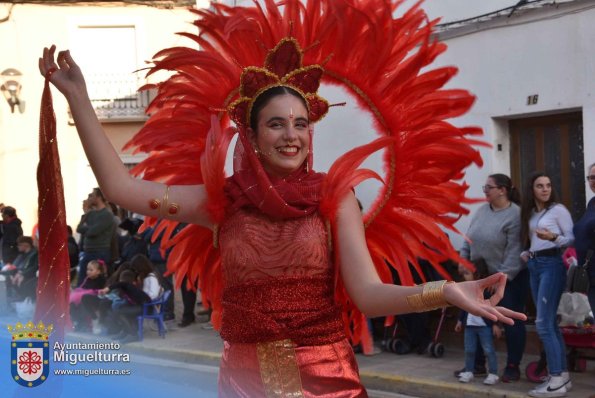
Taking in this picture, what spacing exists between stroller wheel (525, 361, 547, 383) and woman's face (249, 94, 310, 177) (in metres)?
5.17

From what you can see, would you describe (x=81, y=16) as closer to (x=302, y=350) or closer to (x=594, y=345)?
(x=594, y=345)

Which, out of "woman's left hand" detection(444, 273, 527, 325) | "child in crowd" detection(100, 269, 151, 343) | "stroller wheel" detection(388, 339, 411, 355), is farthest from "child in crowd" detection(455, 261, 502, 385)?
"woman's left hand" detection(444, 273, 527, 325)

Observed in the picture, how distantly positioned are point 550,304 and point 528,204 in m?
0.82

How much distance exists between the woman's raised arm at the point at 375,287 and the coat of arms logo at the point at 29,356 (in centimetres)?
127

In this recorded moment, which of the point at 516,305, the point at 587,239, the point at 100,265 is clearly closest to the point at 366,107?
the point at 587,239

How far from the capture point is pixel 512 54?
31.8ft

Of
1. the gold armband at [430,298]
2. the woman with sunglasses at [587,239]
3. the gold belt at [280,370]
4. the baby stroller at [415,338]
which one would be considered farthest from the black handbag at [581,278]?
the gold armband at [430,298]

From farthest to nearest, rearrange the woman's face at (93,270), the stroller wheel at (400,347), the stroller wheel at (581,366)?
the woman's face at (93,270) → the stroller wheel at (400,347) → the stroller wheel at (581,366)

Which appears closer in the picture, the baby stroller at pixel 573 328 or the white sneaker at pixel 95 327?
the baby stroller at pixel 573 328

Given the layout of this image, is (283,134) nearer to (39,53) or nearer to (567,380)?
(567,380)

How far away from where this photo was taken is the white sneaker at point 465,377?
786 cm

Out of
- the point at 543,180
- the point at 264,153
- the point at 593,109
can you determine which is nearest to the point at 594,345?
the point at 543,180

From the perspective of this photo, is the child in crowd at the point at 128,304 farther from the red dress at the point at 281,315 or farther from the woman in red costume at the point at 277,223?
the red dress at the point at 281,315

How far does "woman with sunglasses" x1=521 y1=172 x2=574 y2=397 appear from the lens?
7223mm
